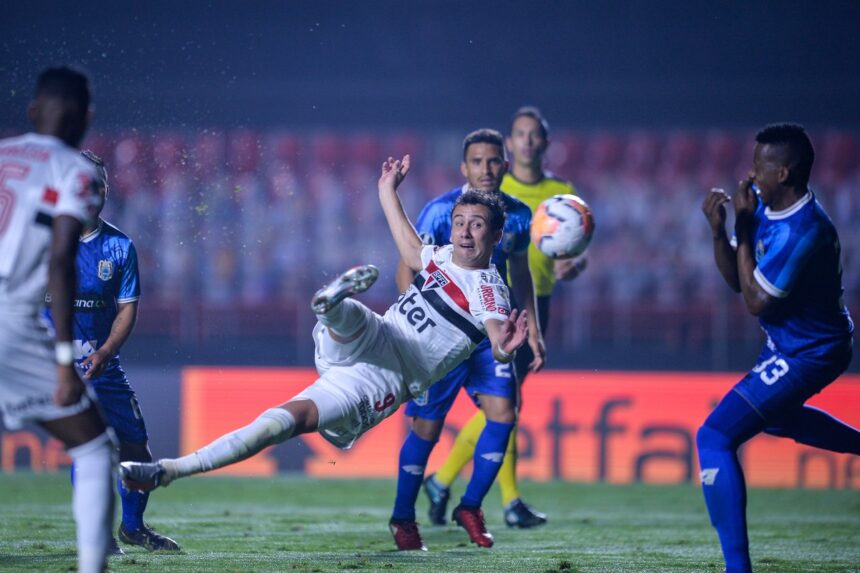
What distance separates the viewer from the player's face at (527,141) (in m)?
8.33

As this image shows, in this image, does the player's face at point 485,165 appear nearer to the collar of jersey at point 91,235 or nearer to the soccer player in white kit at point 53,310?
the collar of jersey at point 91,235

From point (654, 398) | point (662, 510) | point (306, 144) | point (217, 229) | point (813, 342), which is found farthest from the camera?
point (306, 144)

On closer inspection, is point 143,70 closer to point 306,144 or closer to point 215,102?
point 215,102

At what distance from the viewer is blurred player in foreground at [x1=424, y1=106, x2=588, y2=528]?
26.1 ft

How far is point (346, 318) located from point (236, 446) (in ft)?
2.71

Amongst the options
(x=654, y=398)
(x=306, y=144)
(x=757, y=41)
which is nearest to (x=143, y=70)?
(x=306, y=144)

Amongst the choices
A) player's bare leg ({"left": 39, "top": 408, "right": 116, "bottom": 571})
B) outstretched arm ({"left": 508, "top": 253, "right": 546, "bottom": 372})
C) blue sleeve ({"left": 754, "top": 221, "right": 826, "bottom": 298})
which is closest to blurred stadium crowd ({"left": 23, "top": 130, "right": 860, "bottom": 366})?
outstretched arm ({"left": 508, "top": 253, "right": 546, "bottom": 372})

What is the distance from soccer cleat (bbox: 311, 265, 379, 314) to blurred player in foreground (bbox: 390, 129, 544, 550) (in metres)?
1.72

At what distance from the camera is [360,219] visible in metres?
17.3

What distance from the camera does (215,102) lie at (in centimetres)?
1947

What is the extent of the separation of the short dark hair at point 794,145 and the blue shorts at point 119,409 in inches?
139

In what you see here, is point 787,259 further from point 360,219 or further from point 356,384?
point 360,219

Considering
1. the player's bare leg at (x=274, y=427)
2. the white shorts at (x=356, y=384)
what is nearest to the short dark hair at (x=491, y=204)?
the white shorts at (x=356, y=384)

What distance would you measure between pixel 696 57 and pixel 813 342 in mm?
14083
